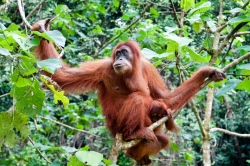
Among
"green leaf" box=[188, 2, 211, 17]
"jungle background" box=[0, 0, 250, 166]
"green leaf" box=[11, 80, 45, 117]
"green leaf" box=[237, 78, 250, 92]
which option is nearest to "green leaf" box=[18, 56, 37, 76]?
"jungle background" box=[0, 0, 250, 166]

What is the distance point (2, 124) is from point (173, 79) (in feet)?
26.0

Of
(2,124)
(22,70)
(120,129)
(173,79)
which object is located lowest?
(173,79)

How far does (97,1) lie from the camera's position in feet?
17.8

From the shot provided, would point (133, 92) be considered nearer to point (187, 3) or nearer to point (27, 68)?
point (187, 3)

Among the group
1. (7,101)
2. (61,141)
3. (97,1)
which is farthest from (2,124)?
(61,141)

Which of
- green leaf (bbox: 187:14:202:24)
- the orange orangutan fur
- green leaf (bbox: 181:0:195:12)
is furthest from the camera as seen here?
the orange orangutan fur

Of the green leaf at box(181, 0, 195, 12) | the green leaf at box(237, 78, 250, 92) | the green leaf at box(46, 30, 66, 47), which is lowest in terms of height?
the green leaf at box(237, 78, 250, 92)

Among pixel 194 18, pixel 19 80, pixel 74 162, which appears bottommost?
pixel 74 162

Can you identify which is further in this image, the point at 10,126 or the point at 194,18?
the point at 194,18

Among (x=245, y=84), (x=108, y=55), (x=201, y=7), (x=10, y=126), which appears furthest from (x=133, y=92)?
(x=10, y=126)

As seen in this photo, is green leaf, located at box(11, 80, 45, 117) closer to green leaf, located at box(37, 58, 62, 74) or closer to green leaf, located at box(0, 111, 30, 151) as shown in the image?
green leaf, located at box(37, 58, 62, 74)

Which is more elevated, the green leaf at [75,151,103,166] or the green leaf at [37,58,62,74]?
the green leaf at [37,58,62,74]

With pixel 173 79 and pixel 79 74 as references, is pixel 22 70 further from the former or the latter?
pixel 173 79

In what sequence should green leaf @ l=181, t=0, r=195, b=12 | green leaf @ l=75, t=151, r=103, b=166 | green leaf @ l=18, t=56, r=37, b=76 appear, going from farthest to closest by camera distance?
green leaf @ l=181, t=0, r=195, b=12, green leaf @ l=75, t=151, r=103, b=166, green leaf @ l=18, t=56, r=37, b=76
